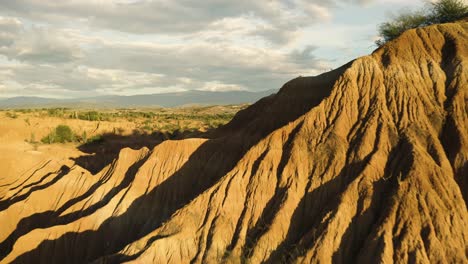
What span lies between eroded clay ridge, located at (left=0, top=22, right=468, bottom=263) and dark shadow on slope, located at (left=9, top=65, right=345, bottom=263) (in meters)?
0.07

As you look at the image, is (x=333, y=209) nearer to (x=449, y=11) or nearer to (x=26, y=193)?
(x=449, y=11)

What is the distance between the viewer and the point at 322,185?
20562 mm

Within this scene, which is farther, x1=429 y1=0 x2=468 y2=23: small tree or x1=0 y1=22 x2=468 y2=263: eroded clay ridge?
x1=429 y1=0 x2=468 y2=23: small tree

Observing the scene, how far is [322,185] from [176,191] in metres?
9.55

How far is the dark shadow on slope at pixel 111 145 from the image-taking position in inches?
1795

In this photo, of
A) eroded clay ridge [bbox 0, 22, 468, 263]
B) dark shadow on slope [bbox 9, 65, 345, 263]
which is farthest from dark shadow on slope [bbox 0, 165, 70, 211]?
dark shadow on slope [bbox 9, 65, 345, 263]

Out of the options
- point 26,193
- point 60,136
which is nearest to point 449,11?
point 26,193

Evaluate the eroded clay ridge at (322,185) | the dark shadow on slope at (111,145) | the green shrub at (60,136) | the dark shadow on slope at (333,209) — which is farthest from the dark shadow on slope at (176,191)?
the green shrub at (60,136)

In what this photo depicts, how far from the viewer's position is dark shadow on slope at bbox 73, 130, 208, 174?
4559cm

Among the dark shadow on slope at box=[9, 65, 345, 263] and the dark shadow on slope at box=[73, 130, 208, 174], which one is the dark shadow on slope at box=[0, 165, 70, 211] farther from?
the dark shadow on slope at box=[9, 65, 345, 263]

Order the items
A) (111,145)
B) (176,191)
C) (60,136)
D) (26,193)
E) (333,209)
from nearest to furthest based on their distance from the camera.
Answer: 1. (333,209)
2. (176,191)
3. (26,193)
4. (111,145)
5. (60,136)

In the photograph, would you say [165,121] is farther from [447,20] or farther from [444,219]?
[444,219]

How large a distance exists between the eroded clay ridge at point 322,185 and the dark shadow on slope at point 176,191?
0.07m

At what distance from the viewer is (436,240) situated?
16344 mm
